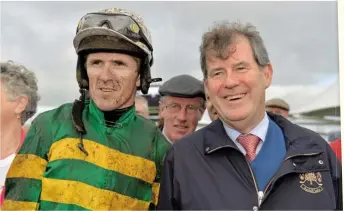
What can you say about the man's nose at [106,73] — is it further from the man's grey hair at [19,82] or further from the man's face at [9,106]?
the man's face at [9,106]

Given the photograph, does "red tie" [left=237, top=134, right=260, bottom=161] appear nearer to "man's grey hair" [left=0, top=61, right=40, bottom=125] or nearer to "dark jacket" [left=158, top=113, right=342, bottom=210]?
"dark jacket" [left=158, top=113, right=342, bottom=210]

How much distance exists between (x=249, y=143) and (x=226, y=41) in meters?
0.42

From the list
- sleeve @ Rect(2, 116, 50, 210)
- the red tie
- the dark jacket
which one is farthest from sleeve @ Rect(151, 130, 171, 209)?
sleeve @ Rect(2, 116, 50, 210)

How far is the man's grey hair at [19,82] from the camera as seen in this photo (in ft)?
6.72

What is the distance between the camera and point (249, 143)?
1.72 metres

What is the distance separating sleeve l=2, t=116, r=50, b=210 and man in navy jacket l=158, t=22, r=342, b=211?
1.52 feet

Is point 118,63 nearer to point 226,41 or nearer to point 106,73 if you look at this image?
point 106,73

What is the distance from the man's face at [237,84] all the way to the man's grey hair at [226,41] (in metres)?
0.02

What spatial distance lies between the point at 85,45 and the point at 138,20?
25 centimetres

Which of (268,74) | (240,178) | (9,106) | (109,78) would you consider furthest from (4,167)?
(268,74)

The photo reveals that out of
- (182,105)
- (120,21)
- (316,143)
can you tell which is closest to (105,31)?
(120,21)

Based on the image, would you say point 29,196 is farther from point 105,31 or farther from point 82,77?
point 105,31

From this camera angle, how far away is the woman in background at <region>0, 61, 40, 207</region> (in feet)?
6.78

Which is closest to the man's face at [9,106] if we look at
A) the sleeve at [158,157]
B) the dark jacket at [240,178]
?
the sleeve at [158,157]
